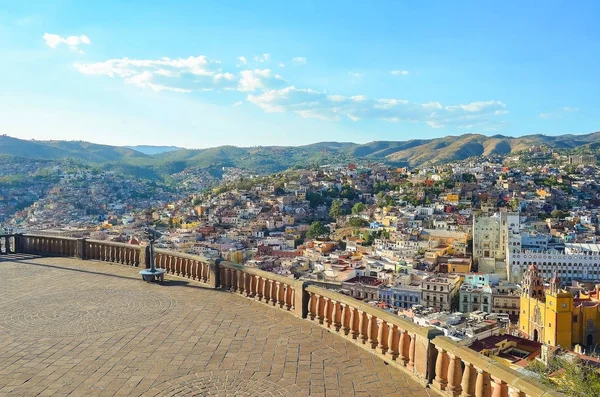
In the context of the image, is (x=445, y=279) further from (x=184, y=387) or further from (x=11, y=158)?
(x=11, y=158)

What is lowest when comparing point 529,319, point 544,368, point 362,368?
point 529,319

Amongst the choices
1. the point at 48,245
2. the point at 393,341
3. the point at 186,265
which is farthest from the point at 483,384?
the point at 48,245

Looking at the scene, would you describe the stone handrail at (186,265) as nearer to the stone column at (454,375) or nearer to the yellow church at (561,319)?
the stone column at (454,375)

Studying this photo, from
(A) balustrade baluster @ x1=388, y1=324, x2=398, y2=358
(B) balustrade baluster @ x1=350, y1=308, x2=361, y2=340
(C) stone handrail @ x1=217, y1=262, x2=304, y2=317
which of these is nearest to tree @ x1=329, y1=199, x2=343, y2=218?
(C) stone handrail @ x1=217, y1=262, x2=304, y2=317

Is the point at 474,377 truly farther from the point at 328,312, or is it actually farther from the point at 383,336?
the point at 328,312

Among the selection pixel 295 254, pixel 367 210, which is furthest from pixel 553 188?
pixel 295 254

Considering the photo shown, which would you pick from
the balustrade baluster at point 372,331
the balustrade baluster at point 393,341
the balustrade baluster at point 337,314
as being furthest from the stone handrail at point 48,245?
the balustrade baluster at point 393,341
